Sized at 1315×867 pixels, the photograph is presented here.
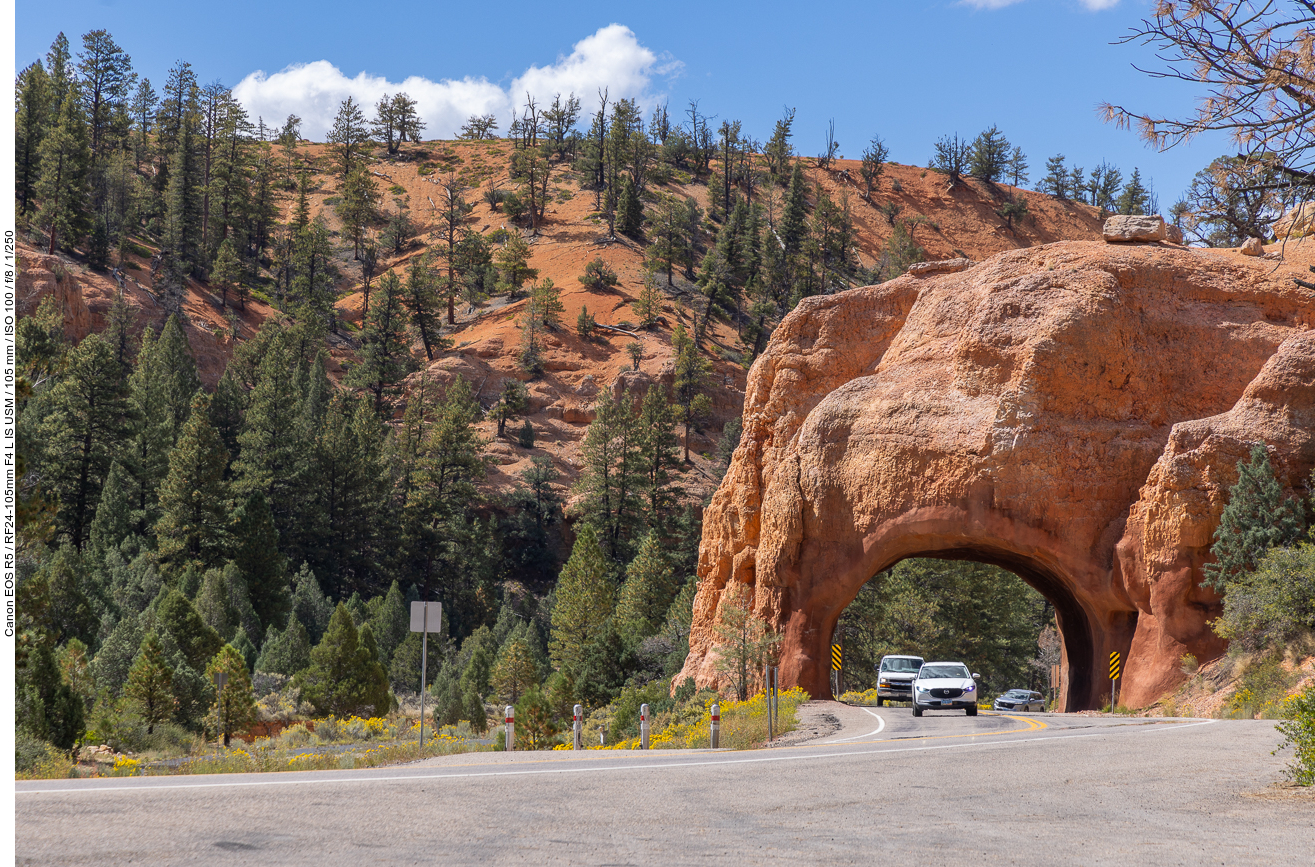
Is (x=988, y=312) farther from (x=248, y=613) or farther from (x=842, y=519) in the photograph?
(x=248, y=613)

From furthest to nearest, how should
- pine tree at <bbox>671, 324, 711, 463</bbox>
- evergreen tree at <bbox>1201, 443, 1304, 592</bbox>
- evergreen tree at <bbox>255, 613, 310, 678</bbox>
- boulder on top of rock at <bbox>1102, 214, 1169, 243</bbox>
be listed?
pine tree at <bbox>671, 324, 711, 463</bbox> → evergreen tree at <bbox>255, 613, 310, 678</bbox> → boulder on top of rock at <bbox>1102, 214, 1169, 243</bbox> → evergreen tree at <bbox>1201, 443, 1304, 592</bbox>

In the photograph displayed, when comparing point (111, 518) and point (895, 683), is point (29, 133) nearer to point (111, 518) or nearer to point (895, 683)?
point (111, 518)

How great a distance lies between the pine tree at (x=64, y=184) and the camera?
260ft

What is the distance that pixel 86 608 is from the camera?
136ft

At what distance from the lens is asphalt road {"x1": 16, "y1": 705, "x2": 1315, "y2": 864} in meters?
7.11

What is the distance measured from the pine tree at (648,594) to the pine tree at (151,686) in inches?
946

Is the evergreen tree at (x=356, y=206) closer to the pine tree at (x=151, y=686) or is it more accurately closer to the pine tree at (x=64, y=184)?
the pine tree at (x=64, y=184)

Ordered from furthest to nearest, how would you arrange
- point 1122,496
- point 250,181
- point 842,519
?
point 250,181
point 842,519
point 1122,496

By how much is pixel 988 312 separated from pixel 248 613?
36056 mm

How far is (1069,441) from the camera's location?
29.2 m

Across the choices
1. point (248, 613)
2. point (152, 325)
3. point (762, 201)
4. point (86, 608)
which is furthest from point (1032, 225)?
point (86, 608)

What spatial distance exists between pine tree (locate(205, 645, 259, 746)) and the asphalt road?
23.4 m

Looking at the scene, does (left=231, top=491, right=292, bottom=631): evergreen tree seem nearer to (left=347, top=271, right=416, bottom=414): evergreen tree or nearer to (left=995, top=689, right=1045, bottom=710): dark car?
(left=347, top=271, right=416, bottom=414): evergreen tree

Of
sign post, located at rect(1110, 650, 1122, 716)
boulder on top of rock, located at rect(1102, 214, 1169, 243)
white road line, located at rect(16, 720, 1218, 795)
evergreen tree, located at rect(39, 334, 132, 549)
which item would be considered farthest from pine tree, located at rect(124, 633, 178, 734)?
boulder on top of rock, located at rect(1102, 214, 1169, 243)
